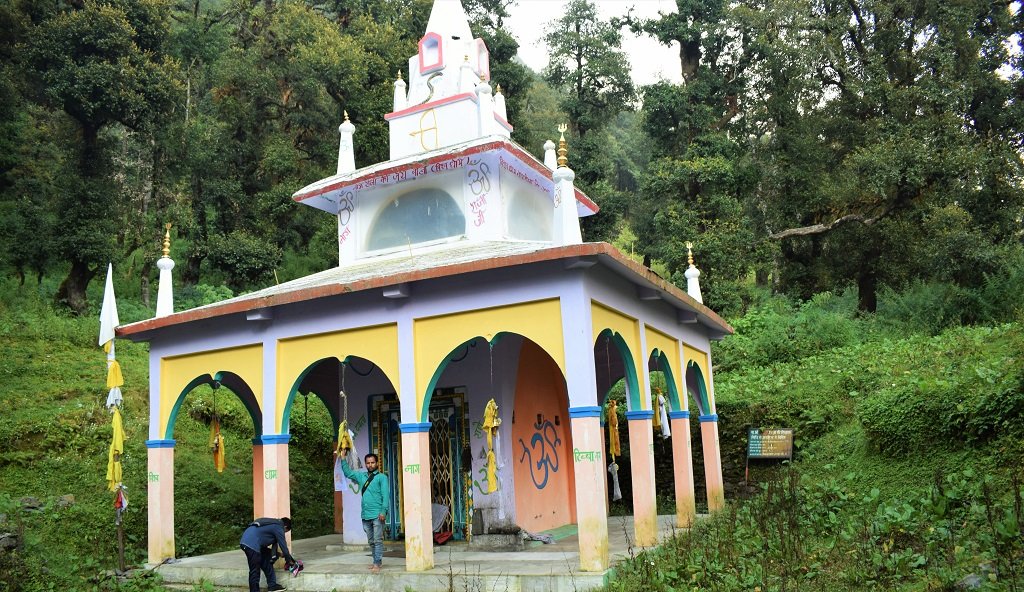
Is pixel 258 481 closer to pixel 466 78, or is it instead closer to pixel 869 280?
pixel 466 78

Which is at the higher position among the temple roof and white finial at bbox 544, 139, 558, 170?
white finial at bbox 544, 139, 558, 170

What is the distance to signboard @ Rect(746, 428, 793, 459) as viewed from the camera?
628 inches

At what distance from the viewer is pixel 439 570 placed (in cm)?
982

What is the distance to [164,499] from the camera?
12.1 metres

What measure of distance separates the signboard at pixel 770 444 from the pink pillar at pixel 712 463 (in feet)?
5.27

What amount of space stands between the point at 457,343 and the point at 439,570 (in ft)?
8.98

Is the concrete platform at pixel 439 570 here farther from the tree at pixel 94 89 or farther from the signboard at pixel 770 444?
the tree at pixel 94 89

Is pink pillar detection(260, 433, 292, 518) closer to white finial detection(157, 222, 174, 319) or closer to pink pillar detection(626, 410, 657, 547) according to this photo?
white finial detection(157, 222, 174, 319)

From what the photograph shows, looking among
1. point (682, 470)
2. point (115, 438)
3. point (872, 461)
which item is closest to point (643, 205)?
point (872, 461)

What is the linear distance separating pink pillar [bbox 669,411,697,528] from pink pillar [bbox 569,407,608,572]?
4453 millimetres

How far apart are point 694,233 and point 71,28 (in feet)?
69.1

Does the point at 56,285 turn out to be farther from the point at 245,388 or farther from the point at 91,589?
the point at 91,589

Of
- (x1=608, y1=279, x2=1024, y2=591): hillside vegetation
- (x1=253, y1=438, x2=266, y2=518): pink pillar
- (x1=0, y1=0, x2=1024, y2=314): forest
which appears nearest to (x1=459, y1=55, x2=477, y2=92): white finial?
(x1=253, y1=438, x2=266, y2=518): pink pillar

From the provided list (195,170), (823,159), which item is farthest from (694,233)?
(195,170)
